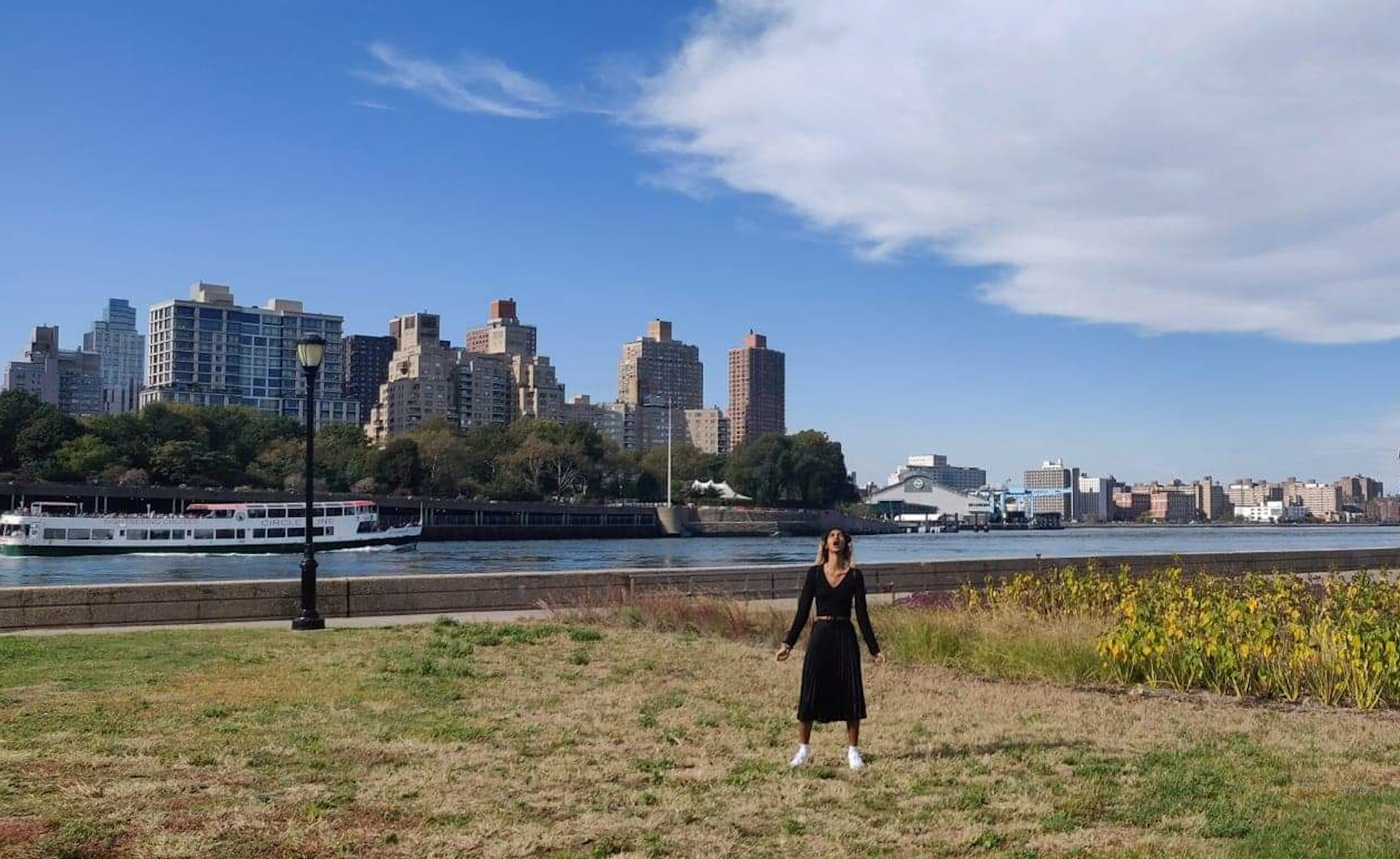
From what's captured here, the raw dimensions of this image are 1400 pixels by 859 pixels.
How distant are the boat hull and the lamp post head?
61589 millimetres

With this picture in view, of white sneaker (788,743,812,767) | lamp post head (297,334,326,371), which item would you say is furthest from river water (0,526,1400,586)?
white sneaker (788,743,812,767)

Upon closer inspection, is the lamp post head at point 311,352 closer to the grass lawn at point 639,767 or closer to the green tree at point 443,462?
the grass lawn at point 639,767

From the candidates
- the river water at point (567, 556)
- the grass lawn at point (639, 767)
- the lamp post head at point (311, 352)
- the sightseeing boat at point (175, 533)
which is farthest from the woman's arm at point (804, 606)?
the sightseeing boat at point (175, 533)

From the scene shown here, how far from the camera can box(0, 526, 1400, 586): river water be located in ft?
208

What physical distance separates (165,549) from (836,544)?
83.1 m

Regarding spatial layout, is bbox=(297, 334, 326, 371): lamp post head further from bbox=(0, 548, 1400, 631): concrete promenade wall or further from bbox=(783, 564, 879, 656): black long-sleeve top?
bbox=(783, 564, 879, 656): black long-sleeve top

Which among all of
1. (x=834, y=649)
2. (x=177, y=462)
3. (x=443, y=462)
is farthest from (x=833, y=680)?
(x=443, y=462)

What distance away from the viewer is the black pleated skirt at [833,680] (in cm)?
942

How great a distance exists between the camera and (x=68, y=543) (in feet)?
267

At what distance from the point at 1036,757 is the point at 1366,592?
8659 millimetres

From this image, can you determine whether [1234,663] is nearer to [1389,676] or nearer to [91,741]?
[1389,676]

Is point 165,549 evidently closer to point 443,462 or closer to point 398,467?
point 398,467

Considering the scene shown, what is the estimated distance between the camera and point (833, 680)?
9.43 meters

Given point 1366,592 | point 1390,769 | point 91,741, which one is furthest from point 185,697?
point 1366,592
